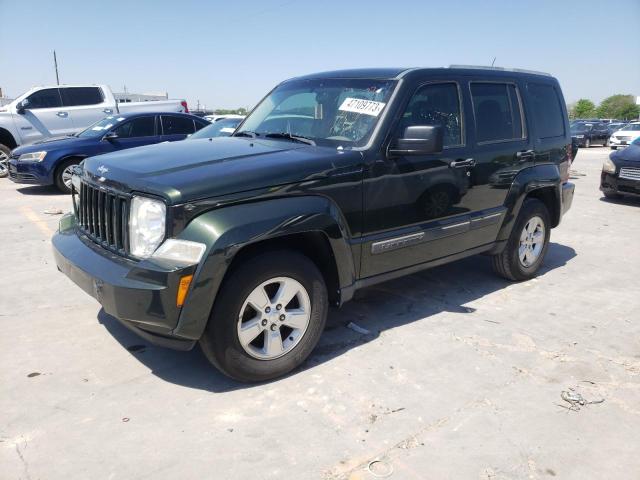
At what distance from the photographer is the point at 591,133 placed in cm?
2938

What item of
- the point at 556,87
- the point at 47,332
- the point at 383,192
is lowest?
the point at 47,332

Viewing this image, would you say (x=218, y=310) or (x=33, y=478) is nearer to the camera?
(x=33, y=478)

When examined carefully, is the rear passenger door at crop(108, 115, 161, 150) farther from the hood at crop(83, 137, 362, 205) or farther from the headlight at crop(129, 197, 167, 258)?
the headlight at crop(129, 197, 167, 258)

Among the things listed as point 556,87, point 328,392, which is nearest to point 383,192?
point 328,392

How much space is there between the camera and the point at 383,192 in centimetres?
357

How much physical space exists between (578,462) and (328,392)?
1.36 m

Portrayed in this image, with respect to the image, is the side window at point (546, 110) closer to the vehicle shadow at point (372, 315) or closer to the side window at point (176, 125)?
the vehicle shadow at point (372, 315)

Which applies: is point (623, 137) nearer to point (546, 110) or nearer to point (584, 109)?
point (546, 110)

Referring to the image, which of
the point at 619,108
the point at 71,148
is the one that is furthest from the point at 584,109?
the point at 71,148

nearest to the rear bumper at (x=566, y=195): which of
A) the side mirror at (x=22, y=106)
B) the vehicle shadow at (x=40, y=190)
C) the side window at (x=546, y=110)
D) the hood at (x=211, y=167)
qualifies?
the side window at (x=546, y=110)

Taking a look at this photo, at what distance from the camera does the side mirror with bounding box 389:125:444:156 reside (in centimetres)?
339

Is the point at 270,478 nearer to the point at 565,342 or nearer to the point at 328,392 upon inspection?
the point at 328,392

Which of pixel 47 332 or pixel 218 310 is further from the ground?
pixel 218 310

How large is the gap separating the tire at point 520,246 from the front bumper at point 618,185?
5511 millimetres
